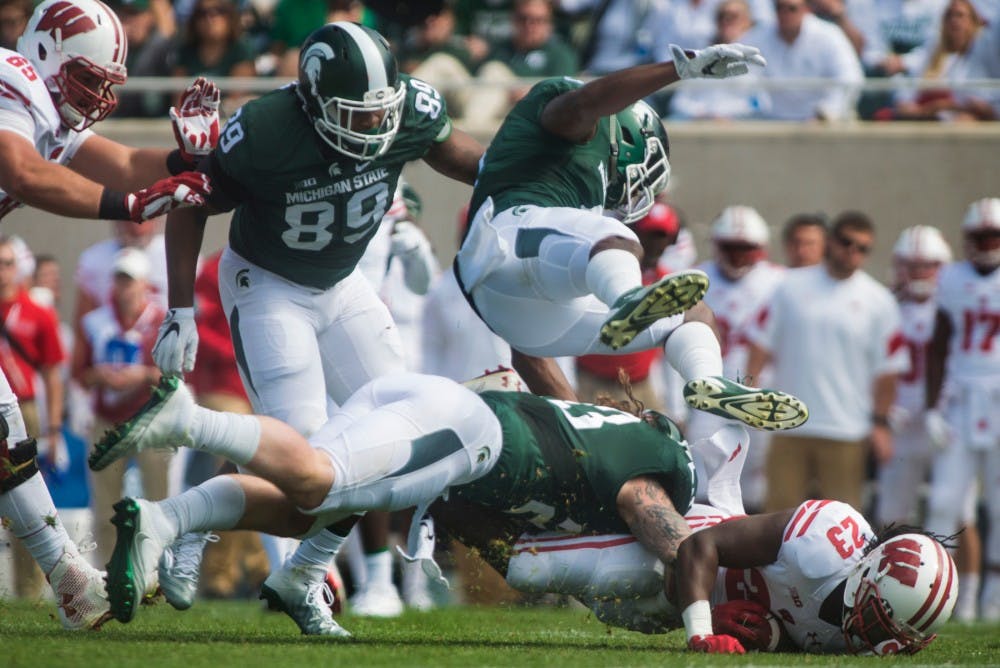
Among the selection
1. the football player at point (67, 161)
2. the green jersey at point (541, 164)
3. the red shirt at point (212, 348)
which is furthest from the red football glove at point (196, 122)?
the red shirt at point (212, 348)

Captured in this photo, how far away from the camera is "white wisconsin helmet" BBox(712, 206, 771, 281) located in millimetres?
9344

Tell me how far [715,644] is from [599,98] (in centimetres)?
191

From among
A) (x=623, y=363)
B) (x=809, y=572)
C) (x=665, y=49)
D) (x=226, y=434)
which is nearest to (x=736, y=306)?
(x=623, y=363)

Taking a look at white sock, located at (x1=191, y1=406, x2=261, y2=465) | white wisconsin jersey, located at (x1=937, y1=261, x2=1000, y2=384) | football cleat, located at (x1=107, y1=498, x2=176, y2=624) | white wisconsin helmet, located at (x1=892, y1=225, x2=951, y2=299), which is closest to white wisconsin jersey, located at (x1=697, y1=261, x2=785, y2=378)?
white wisconsin helmet, located at (x1=892, y1=225, x2=951, y2=299)

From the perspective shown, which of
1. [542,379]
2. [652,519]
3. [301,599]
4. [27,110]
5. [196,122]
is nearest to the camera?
[652,519]

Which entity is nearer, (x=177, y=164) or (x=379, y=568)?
→ (x=177, y=164)

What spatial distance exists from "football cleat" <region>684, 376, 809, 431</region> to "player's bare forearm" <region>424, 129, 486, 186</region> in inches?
56.0

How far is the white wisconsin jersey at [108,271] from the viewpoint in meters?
9.05

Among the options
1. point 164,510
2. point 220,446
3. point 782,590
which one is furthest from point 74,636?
point 782,590

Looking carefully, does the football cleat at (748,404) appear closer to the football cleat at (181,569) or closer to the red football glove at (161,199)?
the football cleat at (181,569)

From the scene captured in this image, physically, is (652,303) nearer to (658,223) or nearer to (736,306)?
(658,223)

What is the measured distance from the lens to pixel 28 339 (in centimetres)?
900

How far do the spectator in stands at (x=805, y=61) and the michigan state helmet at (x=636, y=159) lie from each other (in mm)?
4673

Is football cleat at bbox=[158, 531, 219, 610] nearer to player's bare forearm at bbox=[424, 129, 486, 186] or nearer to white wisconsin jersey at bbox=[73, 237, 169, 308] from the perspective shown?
player's bare forearm at bbox=[424, 129, 486, 186]
